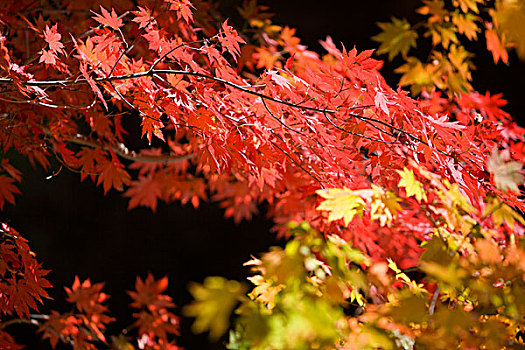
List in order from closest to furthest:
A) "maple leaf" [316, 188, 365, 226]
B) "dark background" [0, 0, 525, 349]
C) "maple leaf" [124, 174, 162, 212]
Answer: "maple leaf" [316, 188, 365, 226] → "maple leaf" [124, 174, 162, 212] → "dark background" [0, 0, 525, 349]

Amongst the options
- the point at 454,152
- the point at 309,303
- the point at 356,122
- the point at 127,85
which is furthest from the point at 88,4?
the point at 309,303

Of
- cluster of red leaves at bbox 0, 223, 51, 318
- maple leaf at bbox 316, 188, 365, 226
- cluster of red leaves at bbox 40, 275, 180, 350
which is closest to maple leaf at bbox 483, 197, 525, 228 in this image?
maple leaf at bbox 316, 188, 365, 226

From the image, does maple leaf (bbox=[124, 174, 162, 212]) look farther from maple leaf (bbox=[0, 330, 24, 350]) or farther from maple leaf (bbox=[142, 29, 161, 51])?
maple leaf (bbox=[142, 29, 161, 51])

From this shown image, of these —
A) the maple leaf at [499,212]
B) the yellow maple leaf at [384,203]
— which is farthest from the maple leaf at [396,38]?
the maple leaf at [499,212]

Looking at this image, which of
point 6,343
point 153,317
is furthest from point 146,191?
point 6,343

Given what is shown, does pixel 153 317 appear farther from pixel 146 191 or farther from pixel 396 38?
pixel 396 38

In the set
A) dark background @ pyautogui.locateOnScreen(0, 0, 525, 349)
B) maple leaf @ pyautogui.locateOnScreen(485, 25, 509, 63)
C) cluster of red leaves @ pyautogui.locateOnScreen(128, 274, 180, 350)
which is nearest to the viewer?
maple leaf @ pyautogui.locateOnScreen(485, 25, 509, 63)

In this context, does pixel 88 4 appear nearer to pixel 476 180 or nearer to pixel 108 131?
pixel 108 131

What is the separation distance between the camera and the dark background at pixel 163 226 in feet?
13.4

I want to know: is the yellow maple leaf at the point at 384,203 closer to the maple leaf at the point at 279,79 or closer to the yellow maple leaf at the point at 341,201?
the yellow maple leaf at the point at 341,201

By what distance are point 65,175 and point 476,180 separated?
355 centimetres

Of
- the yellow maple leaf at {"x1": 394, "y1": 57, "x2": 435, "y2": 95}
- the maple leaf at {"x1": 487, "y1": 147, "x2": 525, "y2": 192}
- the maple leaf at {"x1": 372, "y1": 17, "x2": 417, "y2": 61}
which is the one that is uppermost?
the maple leaf at {"x1": 487, "y1": 147, "x2": 525, "y2": 192}

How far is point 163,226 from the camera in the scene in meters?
4.35

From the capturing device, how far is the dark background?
4090mm
